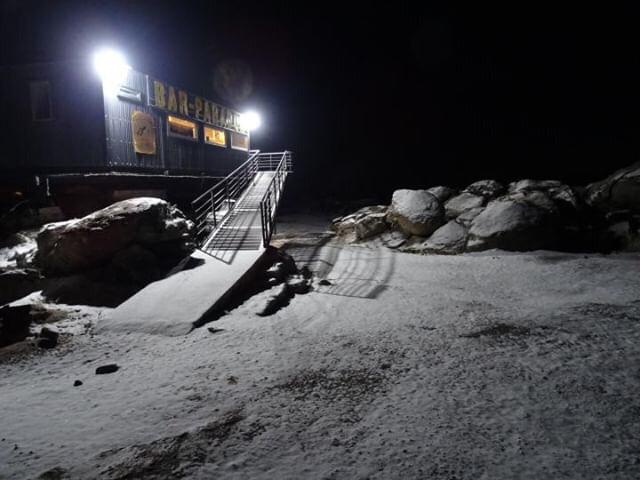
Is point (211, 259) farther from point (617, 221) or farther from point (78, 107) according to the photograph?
point (617, 221)

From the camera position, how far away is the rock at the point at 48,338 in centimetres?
555

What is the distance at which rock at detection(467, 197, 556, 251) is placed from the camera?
11.5 meters

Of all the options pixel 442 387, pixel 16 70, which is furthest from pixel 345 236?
pixel 16 70

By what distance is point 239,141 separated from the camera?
23391 millimetres

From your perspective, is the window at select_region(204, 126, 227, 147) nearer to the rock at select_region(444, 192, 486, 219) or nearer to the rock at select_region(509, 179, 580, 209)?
the rock at select_region(444, 192, 486, 219)

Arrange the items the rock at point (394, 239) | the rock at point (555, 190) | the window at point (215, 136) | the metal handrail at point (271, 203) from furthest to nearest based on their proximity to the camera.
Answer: the window at point (215, 136) → the rock at point (394, 239) → the rock at point (555, 190) → the metal handrail at point (271, 203)

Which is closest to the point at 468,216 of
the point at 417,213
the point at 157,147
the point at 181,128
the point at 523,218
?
the point at 417,213

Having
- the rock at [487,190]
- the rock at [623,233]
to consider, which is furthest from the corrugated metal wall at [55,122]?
the rock at [623,233]

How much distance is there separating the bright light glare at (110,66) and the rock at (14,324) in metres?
9.88

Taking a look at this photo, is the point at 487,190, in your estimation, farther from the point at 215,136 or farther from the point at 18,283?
the point at 18,283

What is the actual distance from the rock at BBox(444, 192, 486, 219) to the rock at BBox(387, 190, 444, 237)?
0.66 m

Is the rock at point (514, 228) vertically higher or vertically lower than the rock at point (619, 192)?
lower

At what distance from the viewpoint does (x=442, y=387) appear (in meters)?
4.07

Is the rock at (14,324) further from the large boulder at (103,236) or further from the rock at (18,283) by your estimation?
the large boulder at (103,236)
